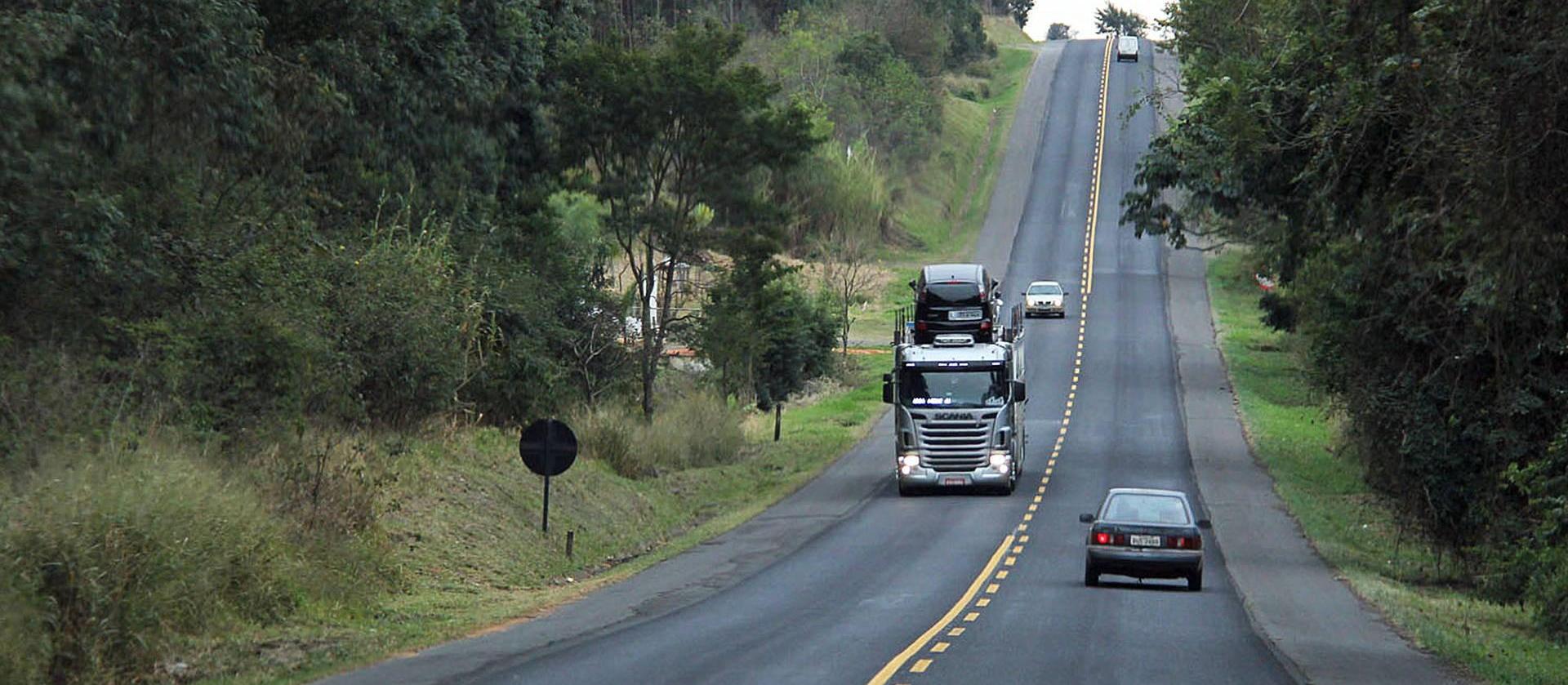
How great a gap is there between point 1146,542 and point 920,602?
3.69m

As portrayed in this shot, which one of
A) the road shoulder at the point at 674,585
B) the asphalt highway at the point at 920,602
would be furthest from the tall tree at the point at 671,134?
the asphalt highway at the point at 920,602

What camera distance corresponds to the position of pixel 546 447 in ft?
87.2

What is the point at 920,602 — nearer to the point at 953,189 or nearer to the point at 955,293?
the point at 955,293

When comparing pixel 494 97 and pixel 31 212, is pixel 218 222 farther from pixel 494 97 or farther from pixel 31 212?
pixel 494 97

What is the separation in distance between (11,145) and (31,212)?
246 cm

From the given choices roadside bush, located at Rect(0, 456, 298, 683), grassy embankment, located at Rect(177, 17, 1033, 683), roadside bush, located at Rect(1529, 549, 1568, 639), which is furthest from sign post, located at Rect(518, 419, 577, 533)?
roadside bush, located at Rect(1529, 549, 1568, 639)

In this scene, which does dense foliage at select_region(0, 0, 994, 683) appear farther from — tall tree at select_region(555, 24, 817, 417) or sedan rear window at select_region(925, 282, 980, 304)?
sedan rear window at select_region(925, 282, 980, 304)

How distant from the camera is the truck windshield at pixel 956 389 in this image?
126ft

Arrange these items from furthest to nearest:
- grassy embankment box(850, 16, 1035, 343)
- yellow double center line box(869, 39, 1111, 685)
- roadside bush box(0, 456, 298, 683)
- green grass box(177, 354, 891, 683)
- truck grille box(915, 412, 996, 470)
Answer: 1. grassy embankment box(850, 16, 1035, 343)
2. truck grille box(915, 412, 996, 470)
3. green grass box(177, 354, 891, 683)
4. yellow double center line box(869, 39, 1111, 685)
5. roadside bush box(0, 456, 298, 683)

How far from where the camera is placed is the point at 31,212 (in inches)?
818

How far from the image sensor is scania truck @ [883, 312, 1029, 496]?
3847cm

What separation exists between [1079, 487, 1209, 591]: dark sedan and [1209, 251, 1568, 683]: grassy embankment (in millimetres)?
2869

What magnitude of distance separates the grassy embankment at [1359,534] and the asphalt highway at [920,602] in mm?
2377

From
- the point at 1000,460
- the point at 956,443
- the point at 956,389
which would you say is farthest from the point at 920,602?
the point at 1000,460
